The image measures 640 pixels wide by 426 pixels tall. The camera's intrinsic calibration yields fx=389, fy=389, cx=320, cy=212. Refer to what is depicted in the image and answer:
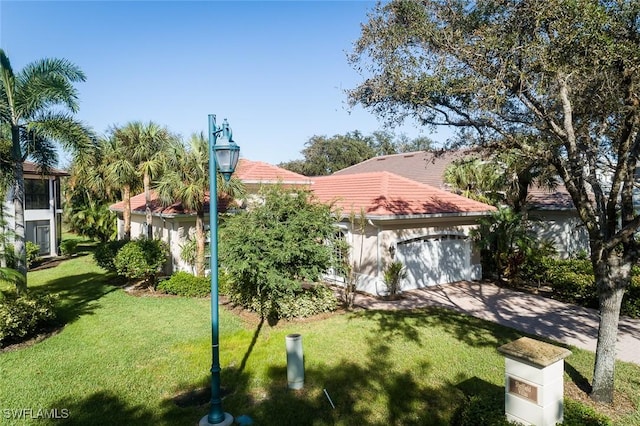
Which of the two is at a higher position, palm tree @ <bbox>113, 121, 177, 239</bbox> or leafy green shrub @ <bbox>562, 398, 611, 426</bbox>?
palm tree @ <bbox>113, 121, 177, 239</bbox>

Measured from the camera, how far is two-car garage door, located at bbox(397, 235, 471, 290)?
15172mm

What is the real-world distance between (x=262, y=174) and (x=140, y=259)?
6.61 meters

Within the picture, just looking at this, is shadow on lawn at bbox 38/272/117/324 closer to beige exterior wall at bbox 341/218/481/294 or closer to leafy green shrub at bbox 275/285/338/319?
leafy green shrub at bbox 275/285/338/319

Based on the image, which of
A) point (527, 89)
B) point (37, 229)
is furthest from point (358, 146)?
point (527, 89)

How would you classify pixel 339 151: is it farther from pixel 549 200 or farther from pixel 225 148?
pixel 225 148

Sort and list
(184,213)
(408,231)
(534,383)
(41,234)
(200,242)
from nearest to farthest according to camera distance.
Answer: (534,383) < (408,231) < (200,242) < (184,213) < (41,234)

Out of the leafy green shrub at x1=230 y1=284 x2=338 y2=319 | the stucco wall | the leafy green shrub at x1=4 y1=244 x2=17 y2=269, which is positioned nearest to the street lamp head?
the leafy green shrub at x1=230 y1=284 x2=338 y2=319

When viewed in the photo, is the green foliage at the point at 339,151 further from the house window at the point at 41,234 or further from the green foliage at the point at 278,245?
the green foliage at the point at 278,245

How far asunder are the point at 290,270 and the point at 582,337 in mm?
7813

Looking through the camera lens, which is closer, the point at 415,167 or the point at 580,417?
the point at 580,417

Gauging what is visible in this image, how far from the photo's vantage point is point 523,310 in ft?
40.9

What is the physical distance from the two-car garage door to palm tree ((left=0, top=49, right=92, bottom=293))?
11.6 metres

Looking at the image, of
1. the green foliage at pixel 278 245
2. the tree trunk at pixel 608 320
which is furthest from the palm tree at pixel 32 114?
Answer: the tree trunk at pixel 608 320

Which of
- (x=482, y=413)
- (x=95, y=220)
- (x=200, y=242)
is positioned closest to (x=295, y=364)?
(x=482, y=413)
